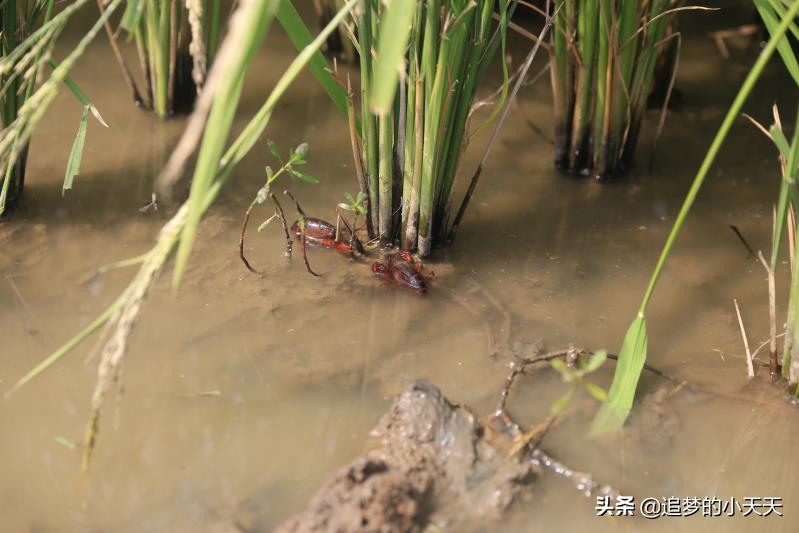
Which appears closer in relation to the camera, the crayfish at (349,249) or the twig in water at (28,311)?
the twig in water at (28,311)

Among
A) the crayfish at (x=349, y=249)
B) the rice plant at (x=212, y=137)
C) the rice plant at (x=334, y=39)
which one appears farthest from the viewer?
the rice plant at (x=334, y=39)

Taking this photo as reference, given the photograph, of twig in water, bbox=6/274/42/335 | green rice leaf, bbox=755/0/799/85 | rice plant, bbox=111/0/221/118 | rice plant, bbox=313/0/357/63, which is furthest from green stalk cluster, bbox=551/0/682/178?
twig in water, bbox=6/274/42/335

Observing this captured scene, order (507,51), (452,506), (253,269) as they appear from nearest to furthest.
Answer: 1. (452,506)
2. (253,269)
3. (507,51)

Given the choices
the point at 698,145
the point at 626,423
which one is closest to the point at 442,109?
the point at 626,423

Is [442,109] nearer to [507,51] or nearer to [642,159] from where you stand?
[642,159]

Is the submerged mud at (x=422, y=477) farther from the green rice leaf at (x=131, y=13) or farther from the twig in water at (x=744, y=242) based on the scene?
the twig in water at (x=744, y=242)

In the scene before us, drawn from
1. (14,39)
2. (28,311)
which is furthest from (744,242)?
(14,39)

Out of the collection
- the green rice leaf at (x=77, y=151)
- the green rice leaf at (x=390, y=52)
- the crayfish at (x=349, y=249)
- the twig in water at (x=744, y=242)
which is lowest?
the twig in water at (x=744, y=242)

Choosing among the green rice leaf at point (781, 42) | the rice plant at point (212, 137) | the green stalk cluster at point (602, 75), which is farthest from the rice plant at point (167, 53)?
the green rice leaf at point (781, 42)
